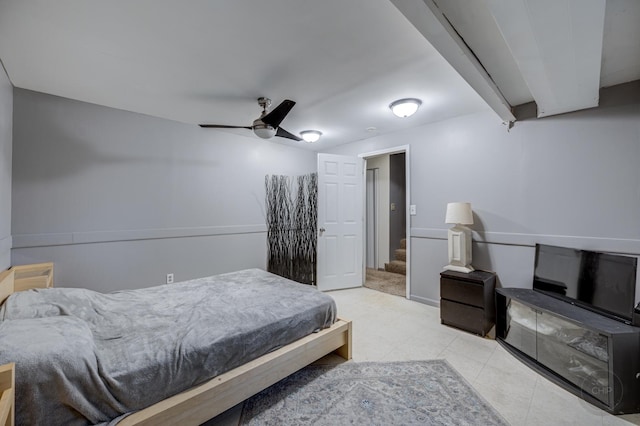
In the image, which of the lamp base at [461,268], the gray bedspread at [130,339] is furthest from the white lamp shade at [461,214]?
the gray bedspread at [130,339]

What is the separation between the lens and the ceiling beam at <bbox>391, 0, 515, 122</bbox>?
1197 millimetres

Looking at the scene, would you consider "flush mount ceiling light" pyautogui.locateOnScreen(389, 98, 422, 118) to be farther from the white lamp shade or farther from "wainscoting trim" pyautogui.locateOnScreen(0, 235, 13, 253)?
"wainscoting trim" pyautogui.locateOnScreen(0, 235, 13, 253)

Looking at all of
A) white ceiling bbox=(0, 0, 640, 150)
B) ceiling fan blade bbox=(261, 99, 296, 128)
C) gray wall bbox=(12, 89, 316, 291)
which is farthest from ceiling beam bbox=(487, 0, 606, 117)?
gray wall bbox=(12, 89, 316, 291)

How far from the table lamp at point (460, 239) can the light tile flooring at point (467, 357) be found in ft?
A: 2.20

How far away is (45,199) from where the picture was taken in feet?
8.14

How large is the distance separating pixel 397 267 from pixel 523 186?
2633 millimetres

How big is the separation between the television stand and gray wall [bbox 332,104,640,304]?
1.66ft

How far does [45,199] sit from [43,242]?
0.42m

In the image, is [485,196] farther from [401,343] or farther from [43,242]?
[43,242]

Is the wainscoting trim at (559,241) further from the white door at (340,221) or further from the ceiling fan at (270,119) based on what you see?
the ceiling fan at (270,119)

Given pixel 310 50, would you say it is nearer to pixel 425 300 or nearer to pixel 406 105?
pixel 406 105

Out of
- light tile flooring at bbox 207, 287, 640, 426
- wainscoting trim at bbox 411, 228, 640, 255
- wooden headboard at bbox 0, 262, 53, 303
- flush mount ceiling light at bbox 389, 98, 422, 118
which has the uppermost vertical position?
flush mount ceiling light at bbox 389, 98, 422, 118

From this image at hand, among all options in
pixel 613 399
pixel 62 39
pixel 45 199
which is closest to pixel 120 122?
Result: pixel 45 199

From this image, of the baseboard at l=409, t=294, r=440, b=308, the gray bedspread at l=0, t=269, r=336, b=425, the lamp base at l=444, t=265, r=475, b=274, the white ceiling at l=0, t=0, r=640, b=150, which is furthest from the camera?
the baseboard at l=409, t=294, r=440, b=308
